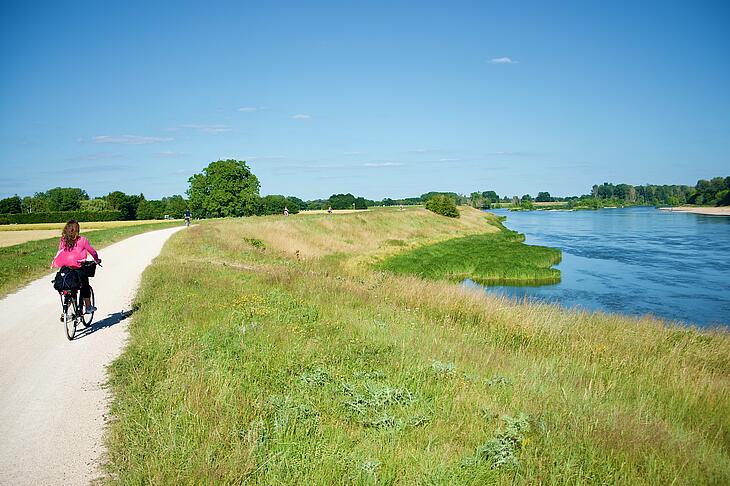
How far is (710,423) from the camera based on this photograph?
746cm

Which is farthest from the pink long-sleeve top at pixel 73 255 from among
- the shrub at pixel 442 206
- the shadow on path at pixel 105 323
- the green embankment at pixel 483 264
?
the shrub at pixel 442 206

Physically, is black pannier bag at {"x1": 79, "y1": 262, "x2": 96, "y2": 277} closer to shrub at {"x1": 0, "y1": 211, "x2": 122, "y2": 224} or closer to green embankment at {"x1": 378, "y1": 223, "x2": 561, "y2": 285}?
green embankment at {"x1": 378, "y1": 223, "x2": 561, "y2": 285}

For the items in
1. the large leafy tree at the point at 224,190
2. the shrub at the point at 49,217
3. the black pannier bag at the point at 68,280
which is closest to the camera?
the black pannier bag at the point at 68,280

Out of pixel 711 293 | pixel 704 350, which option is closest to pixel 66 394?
pixel 704 350

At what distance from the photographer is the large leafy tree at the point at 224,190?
6988cm

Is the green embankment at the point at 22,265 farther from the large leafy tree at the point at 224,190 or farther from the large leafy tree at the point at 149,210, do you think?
the large leafy tree at the point at 149,210

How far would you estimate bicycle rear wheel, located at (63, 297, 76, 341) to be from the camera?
8961mm

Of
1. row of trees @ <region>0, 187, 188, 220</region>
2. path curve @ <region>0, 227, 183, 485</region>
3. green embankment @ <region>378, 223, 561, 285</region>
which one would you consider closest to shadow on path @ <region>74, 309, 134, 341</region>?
path curve @ <region>0, 227, 183, 485</region>

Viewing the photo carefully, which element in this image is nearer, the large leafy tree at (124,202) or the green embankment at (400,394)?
the green embankment at (400,394)

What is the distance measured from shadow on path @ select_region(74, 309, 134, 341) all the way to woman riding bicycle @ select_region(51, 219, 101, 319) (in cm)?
39

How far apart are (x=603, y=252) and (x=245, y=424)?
4695cm

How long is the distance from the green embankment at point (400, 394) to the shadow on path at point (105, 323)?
69 centimetres

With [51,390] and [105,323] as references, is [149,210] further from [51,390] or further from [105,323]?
[51,390]

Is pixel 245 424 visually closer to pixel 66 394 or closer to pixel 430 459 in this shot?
pixel 430 459
